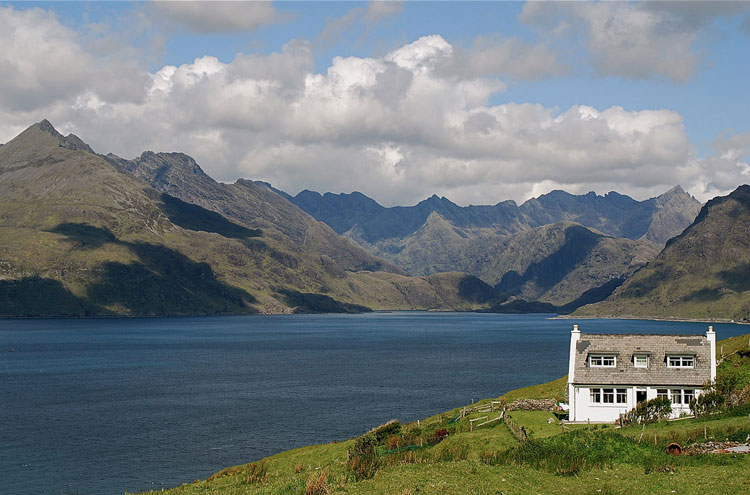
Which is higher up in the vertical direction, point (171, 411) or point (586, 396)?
point (586, 396)

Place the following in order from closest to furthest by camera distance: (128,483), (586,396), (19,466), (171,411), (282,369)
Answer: (586,396)
(128,483)
(19,466)
(171,411)
(282,369)

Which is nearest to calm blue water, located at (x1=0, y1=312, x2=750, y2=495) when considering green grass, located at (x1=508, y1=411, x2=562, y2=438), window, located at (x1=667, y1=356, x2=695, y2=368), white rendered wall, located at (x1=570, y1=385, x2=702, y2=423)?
green grass, located at (x1=508, y1=411, x2=562, y2=438)

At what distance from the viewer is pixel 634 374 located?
7006 cm

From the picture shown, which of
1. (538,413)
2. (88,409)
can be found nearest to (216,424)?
(88,409)

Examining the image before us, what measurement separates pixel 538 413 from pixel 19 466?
61.4 m

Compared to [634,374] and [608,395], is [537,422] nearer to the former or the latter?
[608,395]

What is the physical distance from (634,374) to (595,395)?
4674mm

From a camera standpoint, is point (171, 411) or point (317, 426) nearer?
point (317, 426)

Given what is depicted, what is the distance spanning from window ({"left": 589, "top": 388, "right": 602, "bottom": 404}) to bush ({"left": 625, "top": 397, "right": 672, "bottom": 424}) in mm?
3527

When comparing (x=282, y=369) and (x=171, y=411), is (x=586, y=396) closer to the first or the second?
(x=171, y=411)

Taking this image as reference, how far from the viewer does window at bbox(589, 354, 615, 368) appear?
2805 inches

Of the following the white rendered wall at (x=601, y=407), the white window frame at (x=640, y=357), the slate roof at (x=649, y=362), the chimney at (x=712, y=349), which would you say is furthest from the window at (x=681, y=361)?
the white rendered wall at (x=601, y=407)

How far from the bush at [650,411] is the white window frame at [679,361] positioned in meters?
5.14

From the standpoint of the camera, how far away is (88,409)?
128750 millimetres
